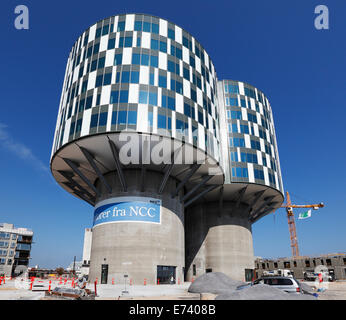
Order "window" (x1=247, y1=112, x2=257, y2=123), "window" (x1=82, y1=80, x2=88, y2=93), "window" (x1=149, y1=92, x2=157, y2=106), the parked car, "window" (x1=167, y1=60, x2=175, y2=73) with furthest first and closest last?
"window" (x1=247, y1=112, x2=257, y2=123), "window" (x1=167, y1=60, x2=175, y2=73), "window" (x1=82, y1=80, x2=88, y2=93), "window" (x1=149, y1=92, x2=157, y2=106), the parked car

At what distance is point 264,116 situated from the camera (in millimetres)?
51188

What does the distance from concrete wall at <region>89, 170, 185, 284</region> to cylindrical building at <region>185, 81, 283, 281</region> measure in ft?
43.9

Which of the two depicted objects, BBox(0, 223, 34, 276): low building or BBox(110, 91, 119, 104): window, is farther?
BBox(0, 223, 34, 276): low building

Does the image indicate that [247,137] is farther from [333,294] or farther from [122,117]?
[333,294]

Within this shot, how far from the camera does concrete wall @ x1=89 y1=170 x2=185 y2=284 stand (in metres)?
31.3

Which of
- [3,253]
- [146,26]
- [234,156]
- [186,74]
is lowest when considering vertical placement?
[3,253]

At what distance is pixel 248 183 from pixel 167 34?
25361mm

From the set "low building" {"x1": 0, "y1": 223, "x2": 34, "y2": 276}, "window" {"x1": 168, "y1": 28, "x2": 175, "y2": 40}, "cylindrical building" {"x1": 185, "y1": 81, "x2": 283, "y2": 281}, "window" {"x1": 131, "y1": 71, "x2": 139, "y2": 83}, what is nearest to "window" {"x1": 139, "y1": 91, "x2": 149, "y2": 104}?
"window" {"x1": 131, "y1": 71, "x2": 139, "y2": 83}

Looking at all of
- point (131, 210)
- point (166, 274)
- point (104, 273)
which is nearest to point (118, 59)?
point (131, 210)

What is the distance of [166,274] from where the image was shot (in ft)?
110

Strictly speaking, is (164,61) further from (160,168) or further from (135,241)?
(135,241)

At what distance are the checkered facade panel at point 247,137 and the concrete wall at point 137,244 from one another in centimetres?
1379

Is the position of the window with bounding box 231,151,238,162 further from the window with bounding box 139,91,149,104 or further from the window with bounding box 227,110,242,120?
the window with bounding box 139,91,149,104

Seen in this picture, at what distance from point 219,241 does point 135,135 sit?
93.5 feet
